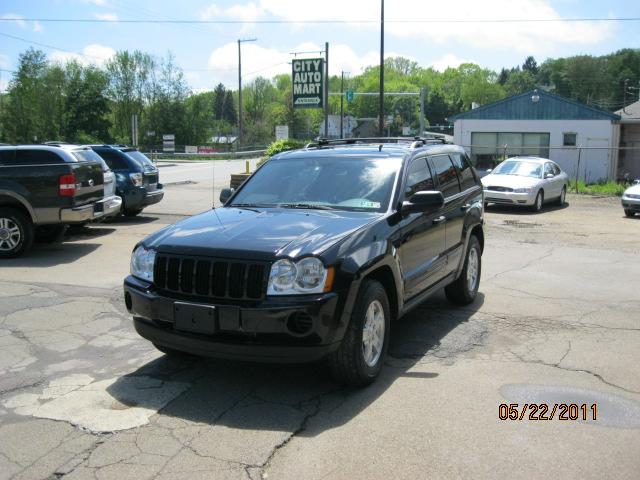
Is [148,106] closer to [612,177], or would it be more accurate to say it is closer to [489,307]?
[612,177]

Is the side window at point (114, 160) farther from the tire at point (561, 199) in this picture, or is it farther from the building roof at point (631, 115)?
the building roof at point (631, 115)

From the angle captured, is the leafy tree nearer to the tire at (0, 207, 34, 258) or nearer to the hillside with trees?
the hillside with trees

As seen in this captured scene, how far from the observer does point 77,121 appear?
73562mm

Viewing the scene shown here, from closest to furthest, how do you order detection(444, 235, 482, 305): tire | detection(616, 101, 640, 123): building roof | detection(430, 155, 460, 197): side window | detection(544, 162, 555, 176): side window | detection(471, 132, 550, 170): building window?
detection(430, 155, 460, 197): side window → detection(444, 235, 482, 305): tire → detection(544, 162, 555, 176): side window → detection(616, 101, 640, 123): building roof → detection(471, 132, 550, 170): building window

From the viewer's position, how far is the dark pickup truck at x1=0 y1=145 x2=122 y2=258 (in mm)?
10094

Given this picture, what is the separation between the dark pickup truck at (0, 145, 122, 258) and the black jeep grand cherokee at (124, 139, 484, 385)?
5.08 metres

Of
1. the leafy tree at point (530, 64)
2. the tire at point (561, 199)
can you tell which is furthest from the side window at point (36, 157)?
the leafy tree at point (530, 64)

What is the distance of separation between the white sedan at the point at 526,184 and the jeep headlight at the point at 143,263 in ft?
46.2

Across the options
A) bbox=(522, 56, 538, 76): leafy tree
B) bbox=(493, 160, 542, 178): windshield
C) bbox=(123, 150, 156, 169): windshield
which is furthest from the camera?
bbox=(522, 56, 538, 76): leafy tree

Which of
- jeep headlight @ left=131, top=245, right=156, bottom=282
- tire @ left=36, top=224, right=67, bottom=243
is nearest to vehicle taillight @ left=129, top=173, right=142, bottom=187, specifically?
tire @ left=36, top=224, right=67, bottom=243

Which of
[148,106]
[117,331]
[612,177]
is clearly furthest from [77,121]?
[117,331]

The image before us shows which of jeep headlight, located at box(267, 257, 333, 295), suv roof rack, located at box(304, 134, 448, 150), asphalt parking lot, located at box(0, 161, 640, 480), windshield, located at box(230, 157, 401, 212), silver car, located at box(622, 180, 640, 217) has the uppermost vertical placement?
suv roof rack, located at box(304, 134, 448, 150)

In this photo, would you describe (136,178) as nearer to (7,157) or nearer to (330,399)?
(7,157)

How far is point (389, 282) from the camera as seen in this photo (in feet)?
16.9
